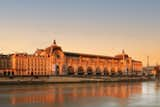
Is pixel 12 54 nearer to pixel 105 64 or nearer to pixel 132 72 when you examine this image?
pixel 105 64

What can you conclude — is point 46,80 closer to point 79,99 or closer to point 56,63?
point 56,63

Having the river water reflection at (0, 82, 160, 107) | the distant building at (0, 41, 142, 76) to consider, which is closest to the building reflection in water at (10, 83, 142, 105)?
the river water reflection at (0, 82, 160, 107)

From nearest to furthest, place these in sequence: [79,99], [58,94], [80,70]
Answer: [79,99]
[58,94]
[80,70]

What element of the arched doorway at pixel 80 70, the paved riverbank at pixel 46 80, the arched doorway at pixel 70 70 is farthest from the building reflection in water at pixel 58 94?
the arched doorway at pixel 80 70

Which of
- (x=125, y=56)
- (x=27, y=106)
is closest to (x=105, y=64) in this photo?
(x=125, y=56)

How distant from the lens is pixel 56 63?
137m

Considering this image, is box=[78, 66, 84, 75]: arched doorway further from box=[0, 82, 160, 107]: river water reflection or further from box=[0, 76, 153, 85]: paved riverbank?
box=[0, 82, 160, 107]: river water reflection

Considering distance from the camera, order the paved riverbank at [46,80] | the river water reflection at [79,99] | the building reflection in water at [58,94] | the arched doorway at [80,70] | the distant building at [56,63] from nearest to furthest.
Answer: the river water reflection at [79,99] < the building reflection in water at [58,94] < the paved riverbank at [46,80] < the distant building at [56,63] < the arched doorway at [80,70]

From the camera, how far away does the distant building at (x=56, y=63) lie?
12506cm

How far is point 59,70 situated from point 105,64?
33807 mm

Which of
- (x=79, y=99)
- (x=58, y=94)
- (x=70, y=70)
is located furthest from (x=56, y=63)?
(x=79, y=99)

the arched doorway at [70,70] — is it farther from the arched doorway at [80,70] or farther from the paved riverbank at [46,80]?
the paved riverbank at [46,80]

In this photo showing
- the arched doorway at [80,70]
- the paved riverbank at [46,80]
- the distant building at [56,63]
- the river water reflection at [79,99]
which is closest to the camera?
the river water reflection at [79,99]

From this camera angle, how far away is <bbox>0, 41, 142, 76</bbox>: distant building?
12506 cm
